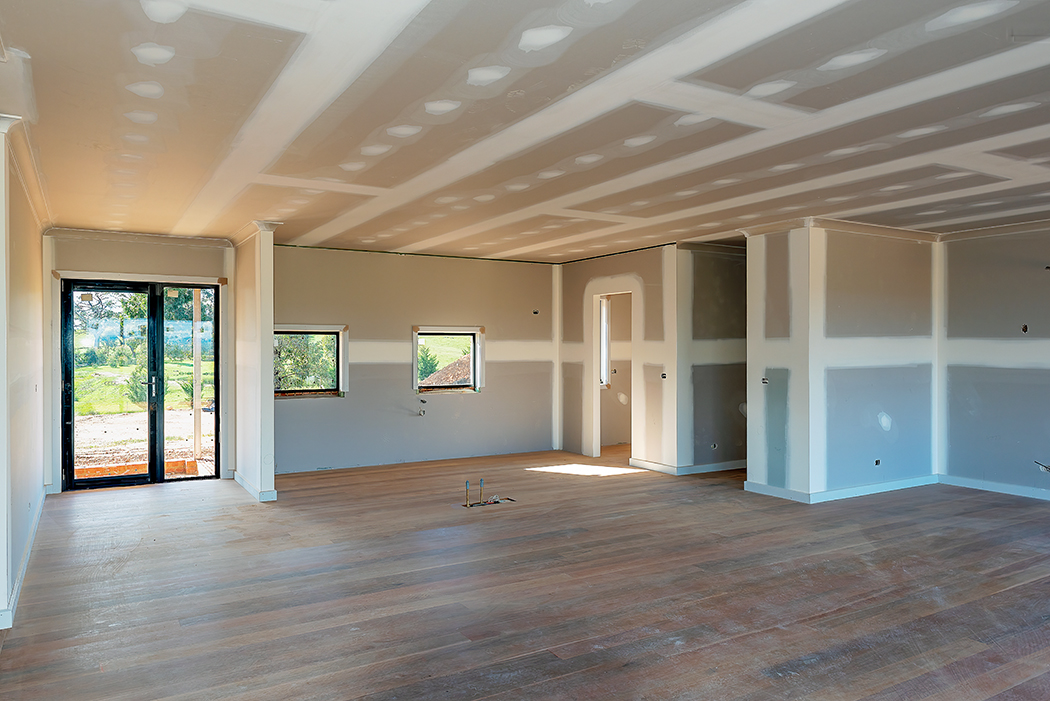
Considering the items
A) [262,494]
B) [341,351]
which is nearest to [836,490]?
[262,494]

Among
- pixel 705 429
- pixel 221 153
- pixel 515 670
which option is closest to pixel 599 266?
pixel 705 429

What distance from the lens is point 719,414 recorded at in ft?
28.0

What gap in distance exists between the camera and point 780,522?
606cm

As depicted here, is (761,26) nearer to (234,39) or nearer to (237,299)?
(234,39)

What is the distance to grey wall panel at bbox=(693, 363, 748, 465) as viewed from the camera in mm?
8367

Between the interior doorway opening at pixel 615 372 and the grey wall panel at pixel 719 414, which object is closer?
Result: the grey wall panel at pixel 719 414

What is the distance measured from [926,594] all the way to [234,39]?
459 cm

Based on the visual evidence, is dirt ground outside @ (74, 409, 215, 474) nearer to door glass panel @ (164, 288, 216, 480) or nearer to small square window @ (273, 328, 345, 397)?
door glass panel @ (164, 288, 216, 480)

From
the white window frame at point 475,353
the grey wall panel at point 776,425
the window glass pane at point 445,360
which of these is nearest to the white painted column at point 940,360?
the grey wall panel at point 776,425

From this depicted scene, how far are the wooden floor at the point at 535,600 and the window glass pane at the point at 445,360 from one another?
2.76 metres

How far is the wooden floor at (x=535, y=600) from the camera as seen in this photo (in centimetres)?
323

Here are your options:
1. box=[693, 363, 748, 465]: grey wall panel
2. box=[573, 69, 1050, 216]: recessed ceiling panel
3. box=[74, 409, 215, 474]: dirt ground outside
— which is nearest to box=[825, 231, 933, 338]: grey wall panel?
box=[693, 363, 748, 465]: grey wall panel

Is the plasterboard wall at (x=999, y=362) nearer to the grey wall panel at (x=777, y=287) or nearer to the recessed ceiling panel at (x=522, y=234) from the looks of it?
the grey wall panel at (x=777, y=287)

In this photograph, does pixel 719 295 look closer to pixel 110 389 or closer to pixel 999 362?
pixel 999 362
